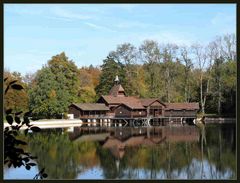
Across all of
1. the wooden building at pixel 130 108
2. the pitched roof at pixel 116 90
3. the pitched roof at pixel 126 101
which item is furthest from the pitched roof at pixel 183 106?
the pitched roof at pixel 116 90

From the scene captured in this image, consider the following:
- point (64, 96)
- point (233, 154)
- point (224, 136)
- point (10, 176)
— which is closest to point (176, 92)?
point (64, 96)

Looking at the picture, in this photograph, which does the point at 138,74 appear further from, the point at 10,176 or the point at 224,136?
the point at 10,176

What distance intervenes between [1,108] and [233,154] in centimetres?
1711

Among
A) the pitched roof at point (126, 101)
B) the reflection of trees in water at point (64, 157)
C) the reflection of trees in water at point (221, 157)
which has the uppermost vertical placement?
the pitched roof at point (126, 101)

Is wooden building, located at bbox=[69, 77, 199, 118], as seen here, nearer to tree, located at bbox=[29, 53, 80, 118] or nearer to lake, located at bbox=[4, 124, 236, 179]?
tree, located at bbox=[29, 53, 80, 118]

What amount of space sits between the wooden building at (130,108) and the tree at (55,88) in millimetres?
2166

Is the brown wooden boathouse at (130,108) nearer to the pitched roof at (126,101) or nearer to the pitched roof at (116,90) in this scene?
the pitched roof at (126,101)

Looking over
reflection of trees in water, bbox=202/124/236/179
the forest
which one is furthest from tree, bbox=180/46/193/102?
reflection of trees in water, bbox=202/124/236/179

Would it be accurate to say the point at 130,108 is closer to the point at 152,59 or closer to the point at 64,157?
the point at 152,59

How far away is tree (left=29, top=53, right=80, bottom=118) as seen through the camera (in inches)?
1598

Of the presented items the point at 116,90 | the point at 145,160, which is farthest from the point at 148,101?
the point at 145,160

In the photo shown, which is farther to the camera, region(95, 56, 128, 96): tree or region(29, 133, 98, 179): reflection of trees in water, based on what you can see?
region(95, 56, 128, 96): tree

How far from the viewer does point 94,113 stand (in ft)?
146

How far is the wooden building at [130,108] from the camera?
44000mm
